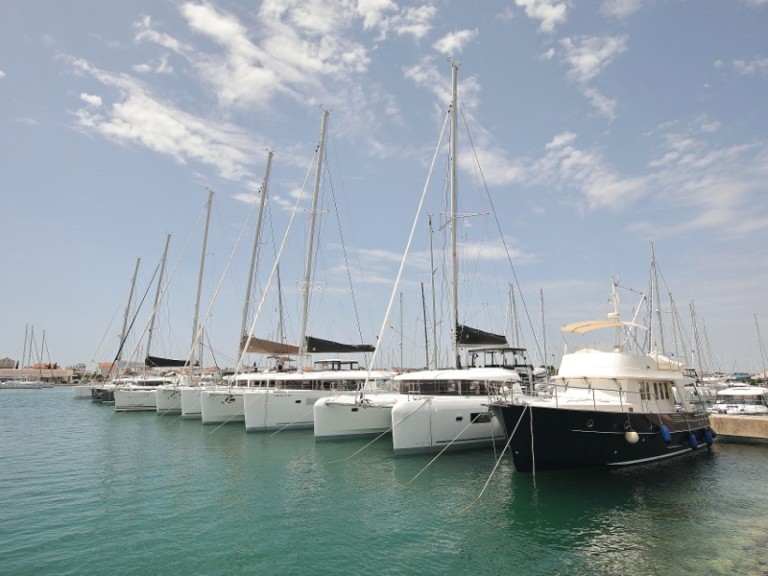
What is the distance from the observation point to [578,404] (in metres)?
17.6

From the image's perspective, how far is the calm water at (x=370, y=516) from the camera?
10.4 m

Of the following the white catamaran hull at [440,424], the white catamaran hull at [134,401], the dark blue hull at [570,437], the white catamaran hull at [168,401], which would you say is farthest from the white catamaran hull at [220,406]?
the dark blue hull at [570,437]

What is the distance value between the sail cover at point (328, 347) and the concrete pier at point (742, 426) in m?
20.1

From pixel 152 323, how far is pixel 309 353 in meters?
30.6

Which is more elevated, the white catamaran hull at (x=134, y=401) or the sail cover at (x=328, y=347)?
the sail cover at (x=328, y=347)

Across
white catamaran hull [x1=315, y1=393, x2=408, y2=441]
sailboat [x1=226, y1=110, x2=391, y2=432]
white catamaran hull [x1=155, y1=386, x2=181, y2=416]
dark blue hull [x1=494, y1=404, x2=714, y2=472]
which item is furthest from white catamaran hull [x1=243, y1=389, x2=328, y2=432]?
dark blue hull [x1=494, y1=404, x2=714, y2=472]

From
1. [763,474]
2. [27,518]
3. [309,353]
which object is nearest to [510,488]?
[763,474]

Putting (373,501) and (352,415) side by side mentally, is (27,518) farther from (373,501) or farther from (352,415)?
(352,415)

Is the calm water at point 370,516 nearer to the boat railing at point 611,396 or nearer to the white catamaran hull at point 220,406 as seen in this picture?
the boat railing at point 611,396

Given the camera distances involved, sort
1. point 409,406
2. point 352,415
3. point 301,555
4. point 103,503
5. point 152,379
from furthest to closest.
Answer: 1. point 152,379
2. point 352,415
3. point 409,406
4. point 103,503
5. point 301,555

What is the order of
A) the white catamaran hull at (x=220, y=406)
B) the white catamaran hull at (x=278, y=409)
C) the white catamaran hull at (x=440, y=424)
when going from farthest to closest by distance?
the white catamaran hull at (x=220, y=406) < the white catamaran hull at (x=278, y=409) < the white catamaran hull at (x=440, y=424)

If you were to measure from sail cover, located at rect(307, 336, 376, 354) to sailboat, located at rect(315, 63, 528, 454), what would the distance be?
569 cm

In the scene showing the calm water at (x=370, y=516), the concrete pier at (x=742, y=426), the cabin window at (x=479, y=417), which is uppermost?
the cabin window at (x=479, y=417)

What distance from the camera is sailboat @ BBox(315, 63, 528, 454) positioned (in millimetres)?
21359
